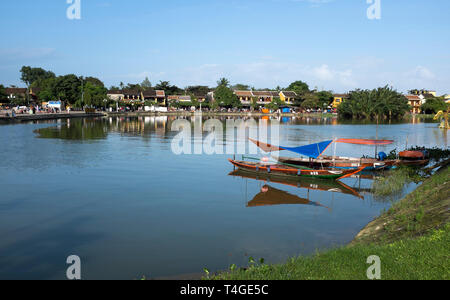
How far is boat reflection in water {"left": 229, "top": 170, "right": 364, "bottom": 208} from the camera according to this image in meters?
16.4

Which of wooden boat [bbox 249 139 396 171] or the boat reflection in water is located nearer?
the boat reflection in water

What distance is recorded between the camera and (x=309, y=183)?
20.0 m

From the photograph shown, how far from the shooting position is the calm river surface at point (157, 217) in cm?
1015

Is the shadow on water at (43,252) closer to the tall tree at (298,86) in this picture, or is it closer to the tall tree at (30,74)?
the tall tree at (298,86)

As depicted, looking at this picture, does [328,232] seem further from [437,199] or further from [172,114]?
[172,114]

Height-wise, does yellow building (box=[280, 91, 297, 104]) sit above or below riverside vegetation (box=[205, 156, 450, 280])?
above

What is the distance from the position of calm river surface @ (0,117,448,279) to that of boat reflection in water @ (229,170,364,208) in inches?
2.1

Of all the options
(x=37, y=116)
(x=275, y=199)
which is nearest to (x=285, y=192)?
(x=275, y=199)

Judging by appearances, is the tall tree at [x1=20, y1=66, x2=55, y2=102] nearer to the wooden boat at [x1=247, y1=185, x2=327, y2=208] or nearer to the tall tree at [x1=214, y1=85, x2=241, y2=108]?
the tall tree at [x1=214, y1=85, x2=241, y2=108]

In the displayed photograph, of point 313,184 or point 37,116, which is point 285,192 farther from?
point 37,116

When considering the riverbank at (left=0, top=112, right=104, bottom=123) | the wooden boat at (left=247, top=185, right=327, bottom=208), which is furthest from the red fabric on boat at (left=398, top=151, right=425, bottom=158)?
the riverbank at (left=0, top=112, right=104, bottom=123)

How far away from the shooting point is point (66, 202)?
51.1 ft

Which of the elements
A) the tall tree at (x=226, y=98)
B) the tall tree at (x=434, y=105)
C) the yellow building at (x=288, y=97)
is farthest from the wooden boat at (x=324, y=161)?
the yellow building at (x=288, y=97)
